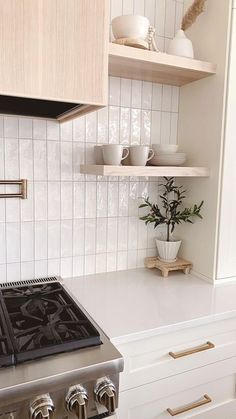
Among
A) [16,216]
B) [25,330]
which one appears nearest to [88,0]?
[16,216]

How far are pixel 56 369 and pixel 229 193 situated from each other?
1.00 meters

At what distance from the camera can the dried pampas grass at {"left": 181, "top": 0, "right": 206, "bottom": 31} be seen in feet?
4.53

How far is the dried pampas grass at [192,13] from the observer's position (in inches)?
54.3

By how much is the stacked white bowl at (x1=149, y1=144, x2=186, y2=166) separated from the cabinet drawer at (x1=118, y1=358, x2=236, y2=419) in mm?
833

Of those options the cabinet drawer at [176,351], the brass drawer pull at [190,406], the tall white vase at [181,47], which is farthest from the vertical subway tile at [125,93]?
the brass drawer pull at [190,406]

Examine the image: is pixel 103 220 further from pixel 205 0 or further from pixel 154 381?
pixel 205 0

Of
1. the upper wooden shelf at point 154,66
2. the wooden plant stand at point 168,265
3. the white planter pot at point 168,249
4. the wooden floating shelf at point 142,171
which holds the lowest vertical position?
the wooden plant stand at point 168,265

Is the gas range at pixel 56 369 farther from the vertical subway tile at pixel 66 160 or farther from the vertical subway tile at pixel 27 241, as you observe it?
the vertical subway tile at pixel 66 160

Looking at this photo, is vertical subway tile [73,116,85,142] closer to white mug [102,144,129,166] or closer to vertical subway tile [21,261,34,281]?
white mug [102,144,129,166]

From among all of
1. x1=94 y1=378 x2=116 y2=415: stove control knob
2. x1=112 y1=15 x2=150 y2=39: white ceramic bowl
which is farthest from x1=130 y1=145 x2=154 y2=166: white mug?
x1=94 y1=378 x2=116 y2=415: stove control knob

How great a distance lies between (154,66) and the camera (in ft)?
4.23

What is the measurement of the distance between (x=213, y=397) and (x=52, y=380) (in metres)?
0.76

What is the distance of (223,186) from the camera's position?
4.54 feet

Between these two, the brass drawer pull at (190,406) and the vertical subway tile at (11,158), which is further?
the vertical subway tile at (11,158)
